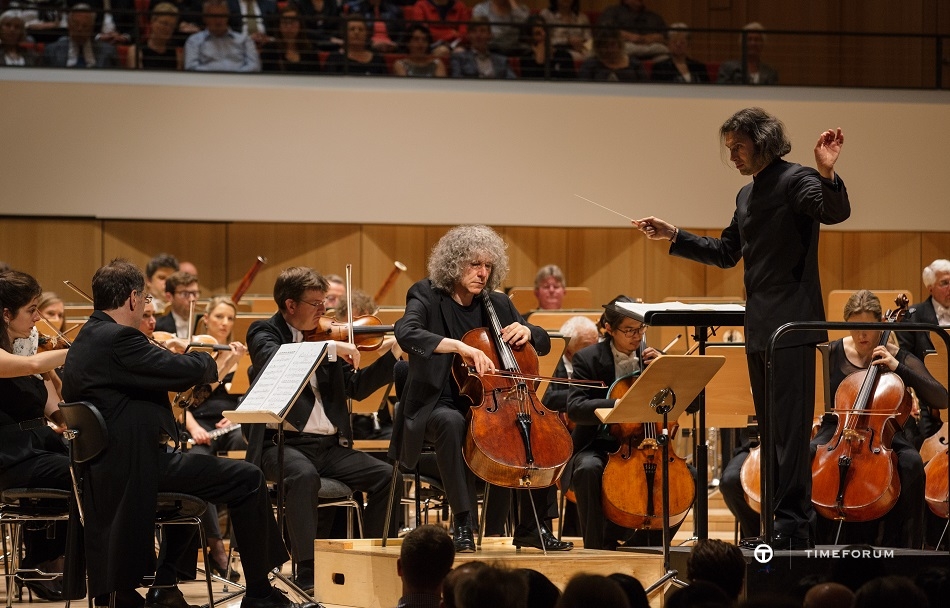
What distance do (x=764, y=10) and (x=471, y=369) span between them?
26.8 feet

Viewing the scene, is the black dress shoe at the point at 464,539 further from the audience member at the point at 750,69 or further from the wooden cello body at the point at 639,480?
the audience member at the point at 750,69

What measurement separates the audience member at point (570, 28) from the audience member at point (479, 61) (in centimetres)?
44

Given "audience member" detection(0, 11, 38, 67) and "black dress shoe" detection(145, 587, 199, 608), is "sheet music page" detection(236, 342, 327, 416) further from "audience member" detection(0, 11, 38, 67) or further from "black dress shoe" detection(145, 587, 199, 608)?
"audience member" detection(0, 11, 38, 67)

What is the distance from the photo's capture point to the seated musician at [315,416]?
462cm

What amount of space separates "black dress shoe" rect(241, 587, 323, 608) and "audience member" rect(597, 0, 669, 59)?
21.2 feet

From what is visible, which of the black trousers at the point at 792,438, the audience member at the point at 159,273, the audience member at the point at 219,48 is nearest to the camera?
the black trousers at the point at 792,438

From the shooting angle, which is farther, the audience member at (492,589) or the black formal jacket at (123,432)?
the black formal jacket at (123,432)

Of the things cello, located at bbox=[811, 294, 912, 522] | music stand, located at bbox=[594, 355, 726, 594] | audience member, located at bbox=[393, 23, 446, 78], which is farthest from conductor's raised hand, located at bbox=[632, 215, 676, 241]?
audience member, located at bbox=[393, 23, 446, 78]

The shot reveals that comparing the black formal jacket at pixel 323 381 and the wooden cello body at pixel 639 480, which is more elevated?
the black formal jacket at pixel 323 381

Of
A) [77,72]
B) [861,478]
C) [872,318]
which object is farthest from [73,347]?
[77,72]

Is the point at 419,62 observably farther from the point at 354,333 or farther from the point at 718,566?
the point at 718,566

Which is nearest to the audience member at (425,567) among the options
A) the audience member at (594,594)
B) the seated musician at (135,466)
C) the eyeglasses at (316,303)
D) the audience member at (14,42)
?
the audience member at (594,594)

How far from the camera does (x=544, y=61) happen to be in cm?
946

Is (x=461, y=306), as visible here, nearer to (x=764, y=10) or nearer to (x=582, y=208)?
(x=582, y=208)
